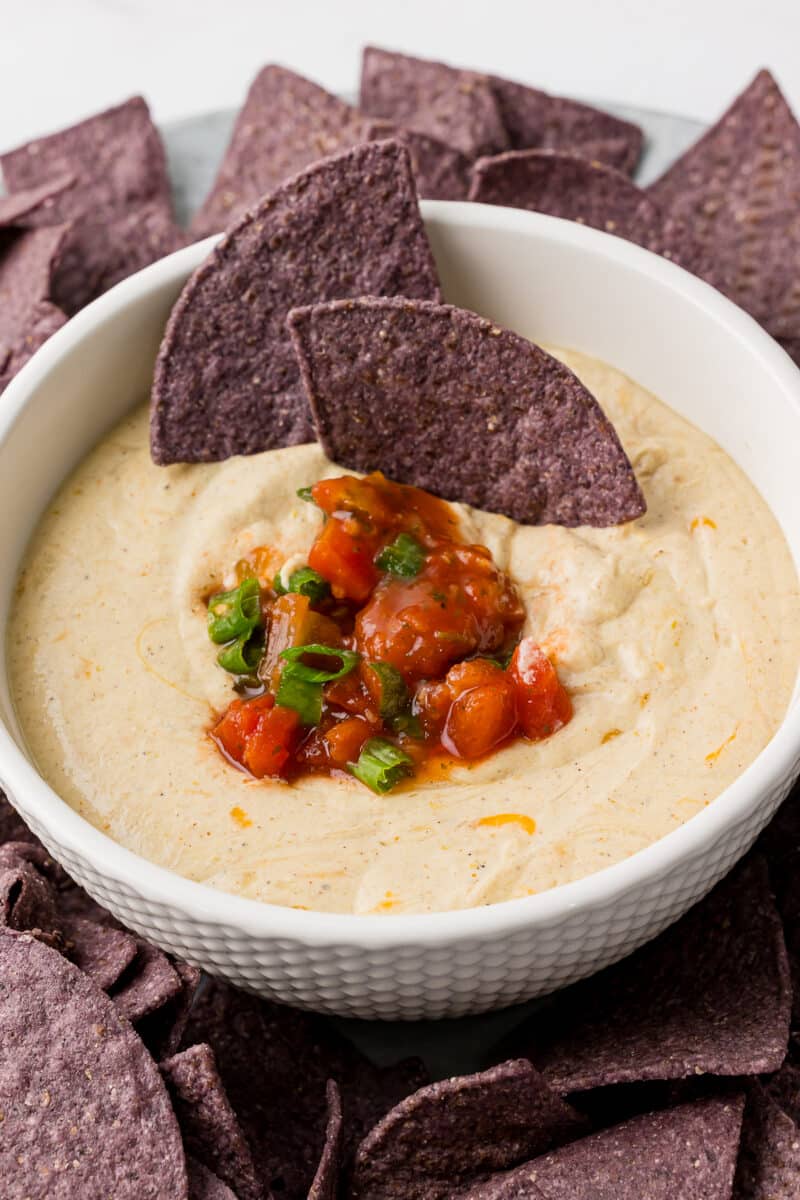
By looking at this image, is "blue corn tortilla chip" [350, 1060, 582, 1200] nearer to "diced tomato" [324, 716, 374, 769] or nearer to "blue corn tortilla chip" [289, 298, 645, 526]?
"diced tomato" [324, 716, 374, 769]

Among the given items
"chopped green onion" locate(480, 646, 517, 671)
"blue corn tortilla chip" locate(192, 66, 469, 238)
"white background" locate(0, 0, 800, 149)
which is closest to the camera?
"chopped green onion" locate(480, 646, 517, 671)

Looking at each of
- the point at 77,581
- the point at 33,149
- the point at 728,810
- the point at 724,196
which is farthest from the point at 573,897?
the point at 33,149

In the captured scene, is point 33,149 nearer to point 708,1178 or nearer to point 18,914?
point 18,914

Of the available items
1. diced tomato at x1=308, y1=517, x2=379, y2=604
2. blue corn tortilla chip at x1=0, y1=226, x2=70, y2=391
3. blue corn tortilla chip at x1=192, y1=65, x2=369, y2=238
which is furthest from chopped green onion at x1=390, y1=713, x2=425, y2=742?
blue corn tortilla chip at x1=192, y1=65, x2=369, y2=238

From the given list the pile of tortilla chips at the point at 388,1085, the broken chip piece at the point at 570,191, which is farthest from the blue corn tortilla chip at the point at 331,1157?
the broken chip piece at the point at 570,191

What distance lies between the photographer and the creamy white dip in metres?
3.44

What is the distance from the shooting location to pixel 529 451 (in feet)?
13.2

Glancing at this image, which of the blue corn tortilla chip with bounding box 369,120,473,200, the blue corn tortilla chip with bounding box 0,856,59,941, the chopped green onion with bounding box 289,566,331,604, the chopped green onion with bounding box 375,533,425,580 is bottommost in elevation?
the blue corn tortilla chip with bounding box 0,856,59,941

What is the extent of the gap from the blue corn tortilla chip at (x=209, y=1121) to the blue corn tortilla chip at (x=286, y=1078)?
8.7 inches

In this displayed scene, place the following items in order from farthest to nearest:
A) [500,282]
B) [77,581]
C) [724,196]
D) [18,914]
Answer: [724,196] < [500,282] < [77,581] < [18,914]

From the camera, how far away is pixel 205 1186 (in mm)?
3395

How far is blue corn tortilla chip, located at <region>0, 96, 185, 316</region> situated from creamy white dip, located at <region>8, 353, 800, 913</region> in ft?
3.03

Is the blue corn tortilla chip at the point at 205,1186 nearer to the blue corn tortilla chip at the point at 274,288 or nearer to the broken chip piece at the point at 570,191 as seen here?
the blue corn tortilla chip at the point at 274,288

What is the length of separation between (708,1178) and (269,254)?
250 centimetres
